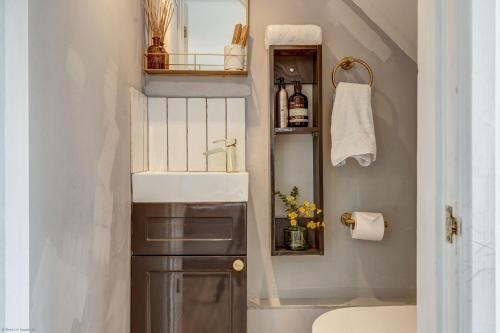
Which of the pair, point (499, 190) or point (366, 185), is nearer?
point (499, 190)

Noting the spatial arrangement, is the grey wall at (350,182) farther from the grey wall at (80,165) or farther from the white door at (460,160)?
the white door at (460,160)

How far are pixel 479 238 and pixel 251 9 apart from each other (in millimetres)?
1860

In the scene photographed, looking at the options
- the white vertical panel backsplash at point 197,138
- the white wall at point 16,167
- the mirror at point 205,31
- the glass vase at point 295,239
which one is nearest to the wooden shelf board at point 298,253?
the glass vase at point 295,239

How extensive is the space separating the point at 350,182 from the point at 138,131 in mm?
1098

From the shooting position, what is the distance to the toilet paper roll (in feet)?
6.91

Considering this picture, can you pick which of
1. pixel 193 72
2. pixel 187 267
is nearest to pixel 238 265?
pixel 187 267

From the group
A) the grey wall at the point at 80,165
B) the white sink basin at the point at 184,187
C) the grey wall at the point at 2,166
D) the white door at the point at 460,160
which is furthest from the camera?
the white sink basin at the point at 184,187

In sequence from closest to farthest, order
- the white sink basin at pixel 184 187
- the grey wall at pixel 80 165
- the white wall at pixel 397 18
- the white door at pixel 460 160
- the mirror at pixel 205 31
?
the white door at pixel 460 160, the grey wall at pixel 80 165, the white sink basin at pixel 184 187, the white wall at pixel 397 18, the mirror at pixel 205 31

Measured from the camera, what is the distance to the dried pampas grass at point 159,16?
203 centimetres

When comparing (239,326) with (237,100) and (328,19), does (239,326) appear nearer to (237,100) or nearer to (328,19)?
(237,100)

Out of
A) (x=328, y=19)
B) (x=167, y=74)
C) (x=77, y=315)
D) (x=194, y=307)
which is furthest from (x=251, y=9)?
(x=77, y=315)

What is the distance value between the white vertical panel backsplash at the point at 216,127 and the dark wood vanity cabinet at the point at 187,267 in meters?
0.38

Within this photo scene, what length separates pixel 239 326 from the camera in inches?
73.5

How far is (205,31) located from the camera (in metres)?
2.14
